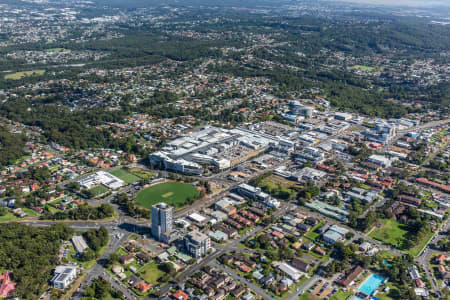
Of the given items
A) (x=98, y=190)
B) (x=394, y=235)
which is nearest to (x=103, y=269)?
(x=98, y=190)

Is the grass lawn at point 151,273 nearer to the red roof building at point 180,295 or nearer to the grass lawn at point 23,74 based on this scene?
the red roof building at point 180,295

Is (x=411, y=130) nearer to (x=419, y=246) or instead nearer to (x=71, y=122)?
(x=419, y=246)

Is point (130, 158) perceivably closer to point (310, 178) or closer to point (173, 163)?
point (173, 163)

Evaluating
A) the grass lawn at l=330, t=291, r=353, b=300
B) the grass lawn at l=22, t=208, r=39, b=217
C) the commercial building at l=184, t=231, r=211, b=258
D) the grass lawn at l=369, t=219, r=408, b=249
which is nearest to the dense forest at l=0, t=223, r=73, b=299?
the grass lawn at l=22, t=208, r=39, b=217

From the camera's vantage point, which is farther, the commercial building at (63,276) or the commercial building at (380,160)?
the commercial building at (380,160)

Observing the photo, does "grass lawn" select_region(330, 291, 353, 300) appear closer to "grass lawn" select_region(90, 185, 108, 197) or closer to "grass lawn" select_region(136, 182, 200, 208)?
"grass lawn" select_region(136, 182, 200, 208)

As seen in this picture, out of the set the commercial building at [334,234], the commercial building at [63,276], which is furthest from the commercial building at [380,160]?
the commercial building at [63,276]
